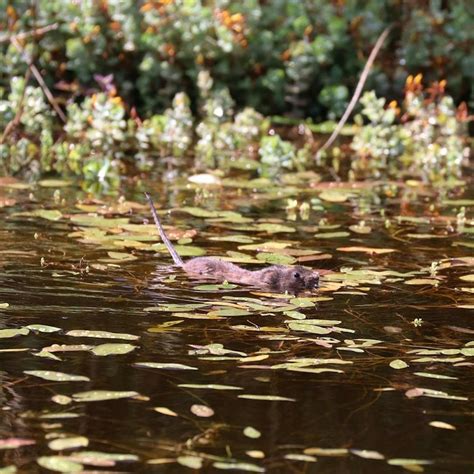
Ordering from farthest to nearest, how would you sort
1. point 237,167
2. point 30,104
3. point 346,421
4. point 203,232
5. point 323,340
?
1. point 30,104
2. point 237,167
3. point 203,232
4. point 323,340
5. point 346,421

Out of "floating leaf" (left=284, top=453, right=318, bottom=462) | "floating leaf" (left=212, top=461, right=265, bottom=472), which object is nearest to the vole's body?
"floating leaf" (left=284, top=453, right=318, bottom=462)

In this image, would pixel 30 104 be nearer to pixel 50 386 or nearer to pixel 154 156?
pixel 154 156

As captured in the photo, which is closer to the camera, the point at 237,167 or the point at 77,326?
the point at 77,326

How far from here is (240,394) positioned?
14.0 feet

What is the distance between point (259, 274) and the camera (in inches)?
236

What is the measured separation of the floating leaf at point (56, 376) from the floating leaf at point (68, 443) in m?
0.58

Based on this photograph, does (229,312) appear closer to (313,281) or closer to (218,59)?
(313,281)

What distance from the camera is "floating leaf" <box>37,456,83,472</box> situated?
3.53 meters

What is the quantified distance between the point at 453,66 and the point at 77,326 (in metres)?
8.49

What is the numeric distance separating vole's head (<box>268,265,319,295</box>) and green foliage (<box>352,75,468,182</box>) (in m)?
3.99

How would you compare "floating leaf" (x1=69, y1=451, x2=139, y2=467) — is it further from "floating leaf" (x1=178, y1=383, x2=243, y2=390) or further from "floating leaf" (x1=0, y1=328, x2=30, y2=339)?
"floating leaf" (x1=0, y1=328, x2=30, y2=339)

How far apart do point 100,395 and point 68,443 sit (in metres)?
0.45

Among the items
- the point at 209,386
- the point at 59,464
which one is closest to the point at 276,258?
the point at 209,386

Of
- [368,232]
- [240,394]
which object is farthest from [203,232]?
[240,394]
